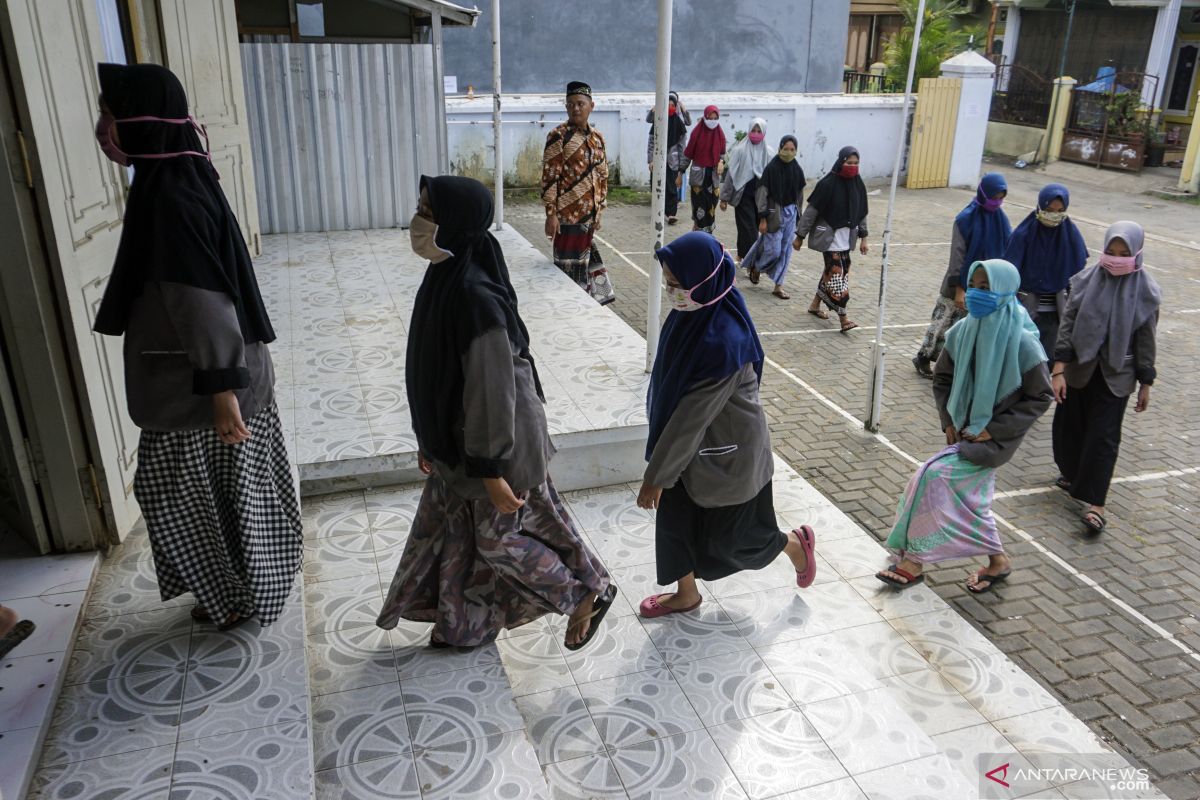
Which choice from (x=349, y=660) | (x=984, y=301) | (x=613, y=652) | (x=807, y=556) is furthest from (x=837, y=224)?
(x=349, y=660)

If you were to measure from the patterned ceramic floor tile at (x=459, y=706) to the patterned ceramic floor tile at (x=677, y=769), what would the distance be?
37 cm

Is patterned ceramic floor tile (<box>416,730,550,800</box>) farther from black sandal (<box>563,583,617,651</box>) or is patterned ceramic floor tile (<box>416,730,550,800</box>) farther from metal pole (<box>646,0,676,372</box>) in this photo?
metal pole (<box>646,0,676,372</box>)

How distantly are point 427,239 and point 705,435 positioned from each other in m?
1.18

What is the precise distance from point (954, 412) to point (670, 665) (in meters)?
1.70

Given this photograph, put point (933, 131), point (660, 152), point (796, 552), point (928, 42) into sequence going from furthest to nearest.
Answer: point (928, 42), point (933, 131), point (660, 152), point (796, 552)

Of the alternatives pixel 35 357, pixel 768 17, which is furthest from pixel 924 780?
pixel 768 17

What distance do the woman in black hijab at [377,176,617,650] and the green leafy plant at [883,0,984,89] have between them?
16966 mm

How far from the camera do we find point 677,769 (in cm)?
286

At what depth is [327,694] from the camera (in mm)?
2996

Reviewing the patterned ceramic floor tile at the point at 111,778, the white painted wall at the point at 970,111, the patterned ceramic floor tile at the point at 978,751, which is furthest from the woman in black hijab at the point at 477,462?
the white painted wall at the point at 970,111

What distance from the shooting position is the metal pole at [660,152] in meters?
4.64

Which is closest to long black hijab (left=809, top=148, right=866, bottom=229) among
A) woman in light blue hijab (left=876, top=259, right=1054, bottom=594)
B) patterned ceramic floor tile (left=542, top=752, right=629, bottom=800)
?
woman in light blue hijab (left=876, top=259, right=1054, bottom=594)

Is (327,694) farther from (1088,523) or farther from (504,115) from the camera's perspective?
(504,115)

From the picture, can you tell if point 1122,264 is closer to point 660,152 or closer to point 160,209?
point 660,152
